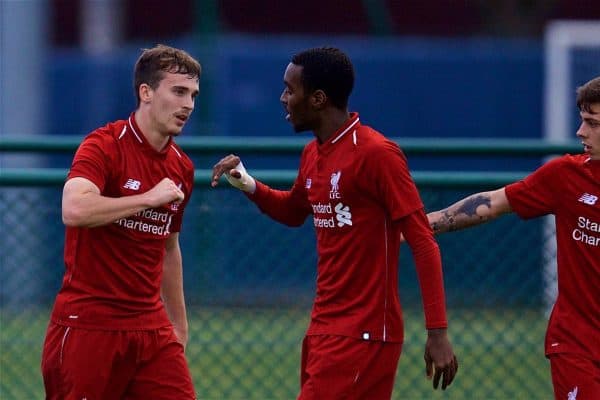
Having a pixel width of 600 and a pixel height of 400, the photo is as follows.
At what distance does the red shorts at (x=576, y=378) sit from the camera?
5418 millimetres

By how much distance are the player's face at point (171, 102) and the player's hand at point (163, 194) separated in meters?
0.40

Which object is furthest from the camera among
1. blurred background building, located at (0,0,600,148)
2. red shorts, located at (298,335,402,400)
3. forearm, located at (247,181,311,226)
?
blurred background building, located at (0,0,600,148)

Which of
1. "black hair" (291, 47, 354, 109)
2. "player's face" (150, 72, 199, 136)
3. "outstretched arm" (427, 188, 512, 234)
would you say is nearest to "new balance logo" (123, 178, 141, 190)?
"player's face" (150, 72, 199, 136)

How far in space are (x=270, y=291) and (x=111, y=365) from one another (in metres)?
1.98

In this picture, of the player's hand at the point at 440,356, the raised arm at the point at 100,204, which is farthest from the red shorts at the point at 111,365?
the player's hand at the point at 440,356

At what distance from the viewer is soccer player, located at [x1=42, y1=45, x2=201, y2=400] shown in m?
5.39

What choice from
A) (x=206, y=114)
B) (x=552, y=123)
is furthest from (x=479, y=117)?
(x=206, y=114)

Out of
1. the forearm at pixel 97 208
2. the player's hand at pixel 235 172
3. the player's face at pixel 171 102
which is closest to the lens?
the forearm at pixel 97 208

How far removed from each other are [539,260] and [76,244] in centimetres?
279

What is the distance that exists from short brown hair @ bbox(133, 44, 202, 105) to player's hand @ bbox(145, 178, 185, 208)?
0.57 meters

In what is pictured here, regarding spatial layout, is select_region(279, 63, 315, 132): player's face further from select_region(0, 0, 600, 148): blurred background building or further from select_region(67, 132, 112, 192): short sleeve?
select_region(0, 0, 600, 148): blurred background building

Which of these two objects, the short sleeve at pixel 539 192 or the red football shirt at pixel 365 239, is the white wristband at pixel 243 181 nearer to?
the red football shirt at pixel 365 239

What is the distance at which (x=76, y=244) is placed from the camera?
5.47 metres

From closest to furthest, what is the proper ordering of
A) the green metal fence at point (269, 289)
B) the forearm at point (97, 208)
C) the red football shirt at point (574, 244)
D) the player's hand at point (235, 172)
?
1. the forearm at point (97, 208)
2. the red football shirt at point (574, 244)
3. the player's hand at point (235, 172)
4. the green metal fence at point (269, 289)
